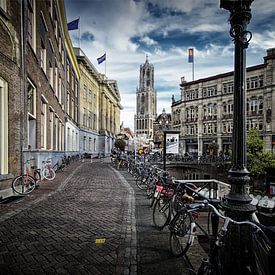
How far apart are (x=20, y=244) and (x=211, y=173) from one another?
113ft

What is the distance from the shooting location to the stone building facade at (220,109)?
44594 millimetres

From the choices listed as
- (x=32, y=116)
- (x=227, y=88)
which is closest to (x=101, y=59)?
(x=227, y=88)

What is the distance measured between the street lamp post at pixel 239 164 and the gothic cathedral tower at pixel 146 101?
130m

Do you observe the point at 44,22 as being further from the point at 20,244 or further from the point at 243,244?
the point at 243,244

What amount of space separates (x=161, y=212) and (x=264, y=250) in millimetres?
3632

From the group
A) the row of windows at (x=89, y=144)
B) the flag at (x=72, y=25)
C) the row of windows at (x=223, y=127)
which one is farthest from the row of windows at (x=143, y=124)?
the flag at (x=72, y=25)

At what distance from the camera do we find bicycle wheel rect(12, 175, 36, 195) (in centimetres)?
901

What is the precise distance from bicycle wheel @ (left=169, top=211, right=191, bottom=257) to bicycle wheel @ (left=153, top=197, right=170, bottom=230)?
1.22 m

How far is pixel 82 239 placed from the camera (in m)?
4.70

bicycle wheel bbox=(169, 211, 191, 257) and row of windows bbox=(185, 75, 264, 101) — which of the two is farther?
row of windows bbox=(185, 75, 264, 101)

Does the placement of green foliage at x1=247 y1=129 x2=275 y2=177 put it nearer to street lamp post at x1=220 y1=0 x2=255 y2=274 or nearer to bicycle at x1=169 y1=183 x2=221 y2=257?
bicycle at x1=169 y1=183 x2=221 y2=257

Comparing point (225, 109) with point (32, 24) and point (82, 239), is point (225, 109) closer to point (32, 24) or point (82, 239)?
point (32, 24)

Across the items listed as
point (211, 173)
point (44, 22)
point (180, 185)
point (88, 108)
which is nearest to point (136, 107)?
point (88, 108)

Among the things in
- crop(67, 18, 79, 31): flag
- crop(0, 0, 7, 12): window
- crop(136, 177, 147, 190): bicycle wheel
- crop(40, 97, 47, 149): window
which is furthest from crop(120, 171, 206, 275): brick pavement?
crop(67, 18, 79, 31): flag
